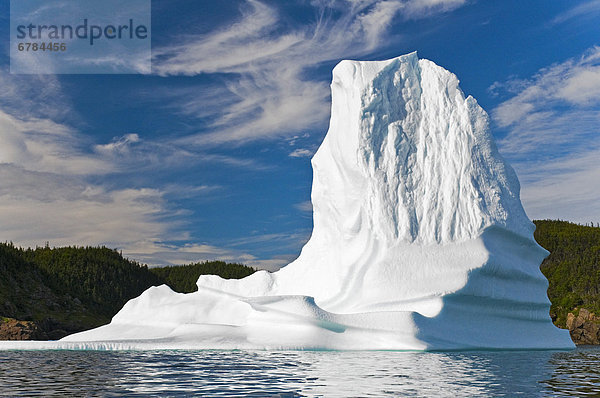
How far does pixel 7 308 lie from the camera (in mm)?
58219

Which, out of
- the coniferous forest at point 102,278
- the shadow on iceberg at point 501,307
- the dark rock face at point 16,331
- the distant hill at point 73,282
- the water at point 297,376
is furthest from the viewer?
the coniferous forest at point 102,278

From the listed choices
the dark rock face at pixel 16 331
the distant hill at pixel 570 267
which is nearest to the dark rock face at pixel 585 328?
the distant hill at pixel 570 267

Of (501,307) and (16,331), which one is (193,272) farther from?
(501,307)

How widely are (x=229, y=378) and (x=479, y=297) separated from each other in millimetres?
13103

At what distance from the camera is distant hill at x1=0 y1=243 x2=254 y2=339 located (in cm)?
6450

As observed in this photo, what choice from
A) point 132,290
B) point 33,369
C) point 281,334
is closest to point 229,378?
point 33,369

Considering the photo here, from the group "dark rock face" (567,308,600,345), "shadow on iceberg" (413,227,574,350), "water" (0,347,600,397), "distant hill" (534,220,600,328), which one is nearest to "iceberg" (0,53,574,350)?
"shadow on iceberg" (413,227,574,350)

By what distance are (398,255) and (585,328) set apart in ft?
155

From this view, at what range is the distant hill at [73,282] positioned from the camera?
212ft

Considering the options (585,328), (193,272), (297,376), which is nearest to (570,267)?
(585,328)

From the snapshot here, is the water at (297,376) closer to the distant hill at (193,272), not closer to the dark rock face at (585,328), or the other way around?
the dark rock face at (585,328)

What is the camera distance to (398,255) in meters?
22.5

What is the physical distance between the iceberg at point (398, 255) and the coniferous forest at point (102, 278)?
108 ft

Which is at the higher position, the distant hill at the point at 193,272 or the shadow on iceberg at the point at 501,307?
the distant hill at the point at 193,272
